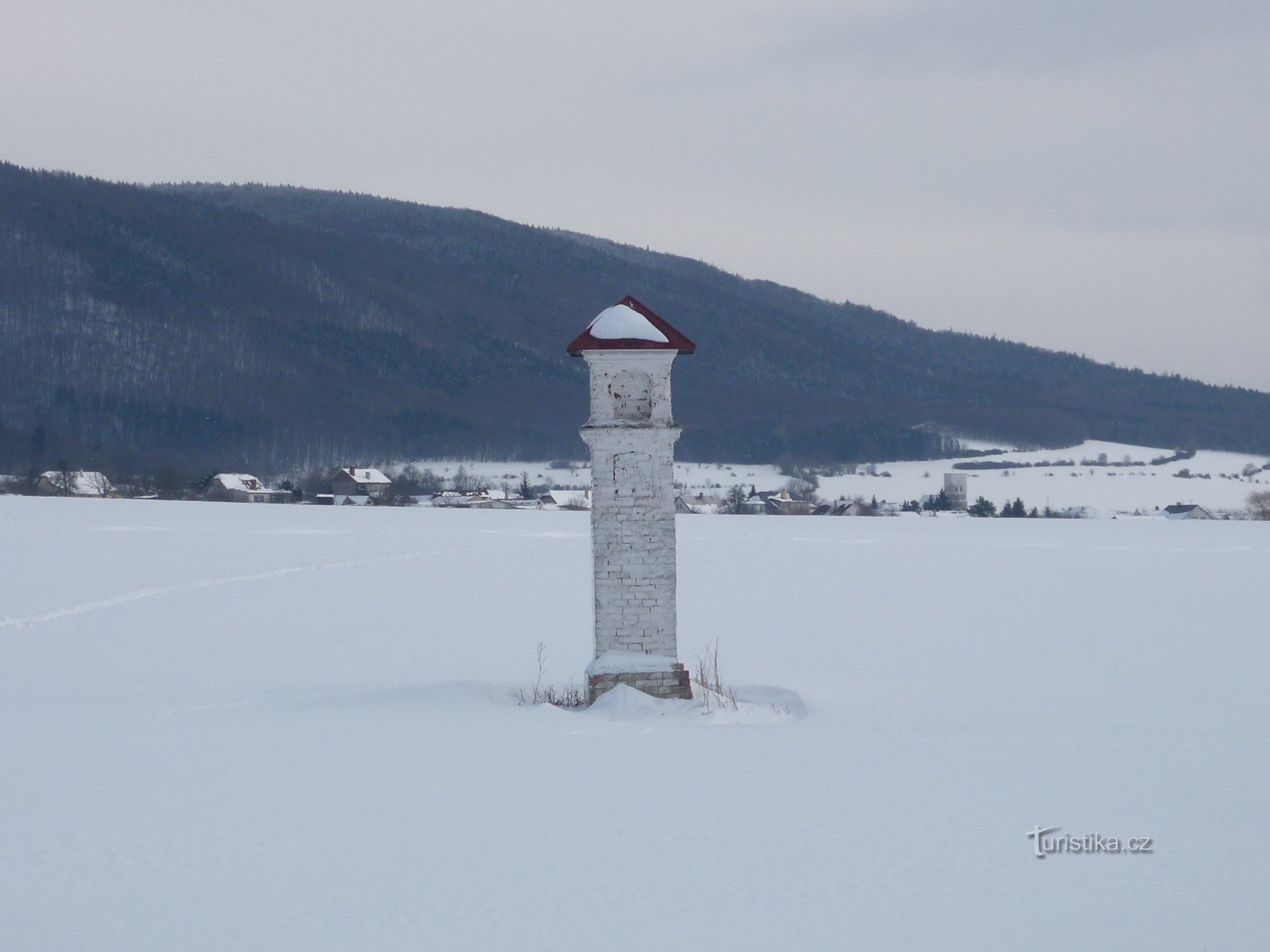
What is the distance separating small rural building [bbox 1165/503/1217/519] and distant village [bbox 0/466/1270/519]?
9 centimetres

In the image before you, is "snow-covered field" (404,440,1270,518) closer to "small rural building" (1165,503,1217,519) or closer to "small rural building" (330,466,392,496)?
"small rural building" (1165,503,1217,519)

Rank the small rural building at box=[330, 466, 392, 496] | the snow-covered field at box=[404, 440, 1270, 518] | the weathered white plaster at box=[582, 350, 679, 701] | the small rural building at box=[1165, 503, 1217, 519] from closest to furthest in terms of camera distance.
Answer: the weathered white plaster at box=[582, 350, 679, 701] → the small rural building at box=[1165, 503, 1217, 519] → the snow-covered field at box=[404, 440, 1270, 518] → the small rural building at box=[330, 466, 392, 496]

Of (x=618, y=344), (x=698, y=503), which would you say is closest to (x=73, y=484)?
(x=698, y=503)

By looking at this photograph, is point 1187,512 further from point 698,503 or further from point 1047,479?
point 698,503

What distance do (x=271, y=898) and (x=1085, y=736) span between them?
7.69 m

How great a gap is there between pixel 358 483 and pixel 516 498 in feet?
60.0

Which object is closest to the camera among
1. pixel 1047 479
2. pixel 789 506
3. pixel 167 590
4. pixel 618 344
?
pixel 618 344

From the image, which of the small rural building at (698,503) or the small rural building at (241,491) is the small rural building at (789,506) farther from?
the small rural building at (241,491)

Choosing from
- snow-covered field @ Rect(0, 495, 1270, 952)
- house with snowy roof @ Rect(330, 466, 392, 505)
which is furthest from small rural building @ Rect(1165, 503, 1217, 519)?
snow-covered field @ Rect(0, 495, 1270, 952)

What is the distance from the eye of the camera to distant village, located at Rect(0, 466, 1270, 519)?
84438 mm

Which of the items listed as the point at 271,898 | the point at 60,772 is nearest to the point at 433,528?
the point at 60,772

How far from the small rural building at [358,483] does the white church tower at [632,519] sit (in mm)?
92037

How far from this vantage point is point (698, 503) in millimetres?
92938

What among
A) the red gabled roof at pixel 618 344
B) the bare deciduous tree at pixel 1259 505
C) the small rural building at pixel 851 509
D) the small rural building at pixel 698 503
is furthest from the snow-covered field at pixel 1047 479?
the red gabled roof at pixel 618 344
